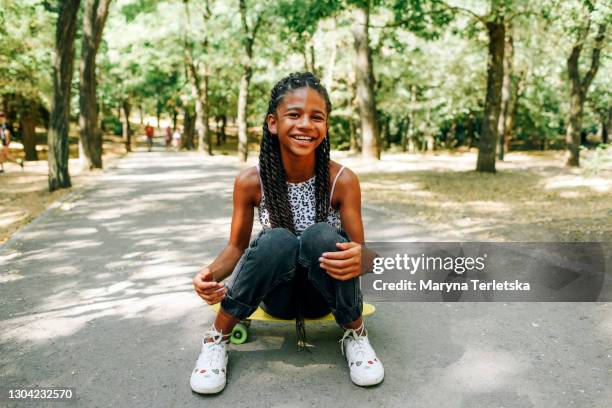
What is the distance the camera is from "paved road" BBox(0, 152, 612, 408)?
2604 mm

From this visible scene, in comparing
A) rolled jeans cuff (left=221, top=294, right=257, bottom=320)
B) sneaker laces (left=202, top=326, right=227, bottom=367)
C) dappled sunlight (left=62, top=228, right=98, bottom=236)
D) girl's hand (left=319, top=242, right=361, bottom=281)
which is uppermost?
girl's hand (left=319, top=242, right=361, bottom=281)

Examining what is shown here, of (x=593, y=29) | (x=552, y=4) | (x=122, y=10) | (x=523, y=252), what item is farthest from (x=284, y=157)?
(x=122, y=10)

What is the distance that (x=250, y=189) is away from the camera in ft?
9.85

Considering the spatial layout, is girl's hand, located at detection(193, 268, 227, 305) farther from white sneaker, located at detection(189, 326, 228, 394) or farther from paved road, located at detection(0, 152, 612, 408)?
paved road, located at detection(0, 152, 612, 408)

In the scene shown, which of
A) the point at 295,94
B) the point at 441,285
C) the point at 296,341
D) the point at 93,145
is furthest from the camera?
the point at 93,145

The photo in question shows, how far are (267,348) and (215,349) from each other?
0.44 metres

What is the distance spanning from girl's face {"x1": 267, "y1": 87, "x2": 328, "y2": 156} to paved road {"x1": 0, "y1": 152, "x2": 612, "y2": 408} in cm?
124

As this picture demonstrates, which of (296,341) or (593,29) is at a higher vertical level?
(593,29)

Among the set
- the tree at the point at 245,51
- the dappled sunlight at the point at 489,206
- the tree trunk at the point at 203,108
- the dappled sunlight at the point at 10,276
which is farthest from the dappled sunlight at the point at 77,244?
the tree trunk at the point at 203,108

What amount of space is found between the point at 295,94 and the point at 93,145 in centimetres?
1570

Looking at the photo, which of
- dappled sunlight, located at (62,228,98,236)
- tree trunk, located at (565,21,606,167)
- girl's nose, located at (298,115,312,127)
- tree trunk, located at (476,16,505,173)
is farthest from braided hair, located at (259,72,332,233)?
tree trunk, located at (565,21,606,167)

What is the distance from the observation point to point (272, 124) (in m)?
2.97

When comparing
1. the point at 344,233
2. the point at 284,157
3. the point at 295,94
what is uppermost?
the point at 295,94

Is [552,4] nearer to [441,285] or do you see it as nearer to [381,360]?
[441,285]
